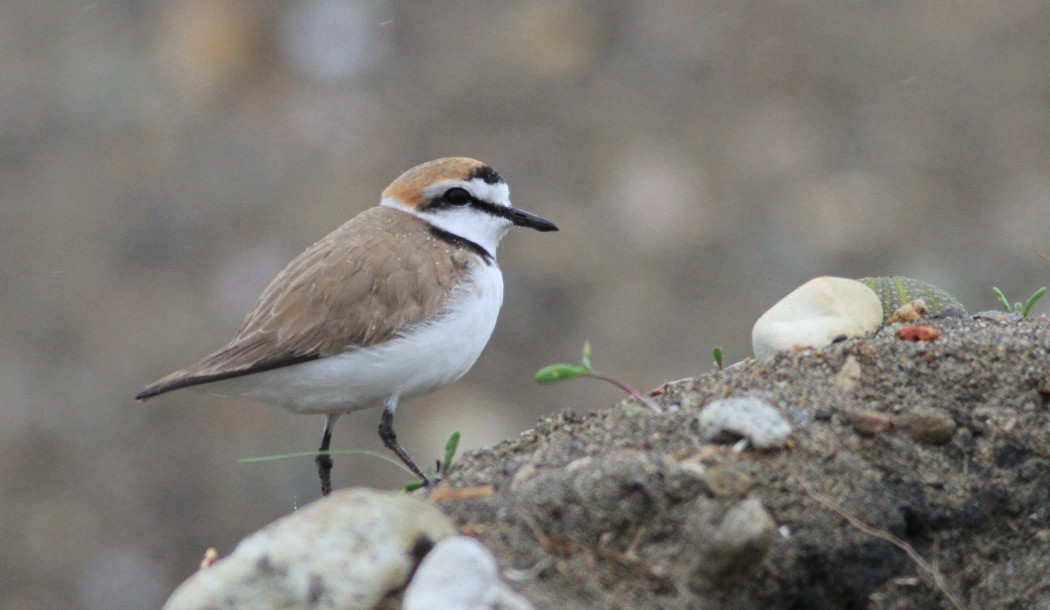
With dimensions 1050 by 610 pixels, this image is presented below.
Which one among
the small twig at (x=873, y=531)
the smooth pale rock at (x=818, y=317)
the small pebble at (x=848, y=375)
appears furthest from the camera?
the smooth pale rock at (x=818, y=317)

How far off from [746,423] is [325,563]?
1.10m

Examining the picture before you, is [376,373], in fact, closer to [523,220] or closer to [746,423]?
[523,220]

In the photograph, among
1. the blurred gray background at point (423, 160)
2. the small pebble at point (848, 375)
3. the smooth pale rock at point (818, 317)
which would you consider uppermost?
the blurred gray background at point (423, 160)

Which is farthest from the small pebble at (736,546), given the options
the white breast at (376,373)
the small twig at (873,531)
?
the white breast at (376,373)

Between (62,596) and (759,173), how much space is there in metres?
6.22

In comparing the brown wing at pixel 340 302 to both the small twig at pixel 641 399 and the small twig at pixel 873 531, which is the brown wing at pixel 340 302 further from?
the small twig at pixel 873 531

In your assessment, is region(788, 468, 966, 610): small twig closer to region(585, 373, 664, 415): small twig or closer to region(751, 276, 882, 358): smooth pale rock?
region(585, 373, 664, 415): small twig

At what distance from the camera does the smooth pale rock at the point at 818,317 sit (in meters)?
4.23

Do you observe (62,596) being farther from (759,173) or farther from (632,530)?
(632,530)

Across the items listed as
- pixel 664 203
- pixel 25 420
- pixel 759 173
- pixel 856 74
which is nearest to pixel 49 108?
pixel 25 420

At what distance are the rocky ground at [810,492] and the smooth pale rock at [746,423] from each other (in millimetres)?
37

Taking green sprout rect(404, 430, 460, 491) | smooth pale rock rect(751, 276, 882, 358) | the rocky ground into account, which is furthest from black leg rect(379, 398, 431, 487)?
smooth pale rock rect(751, 276, 882, 358)

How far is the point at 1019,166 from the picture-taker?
10.9 m

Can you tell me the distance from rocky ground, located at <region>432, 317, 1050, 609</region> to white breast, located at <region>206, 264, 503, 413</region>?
3.35 ft
